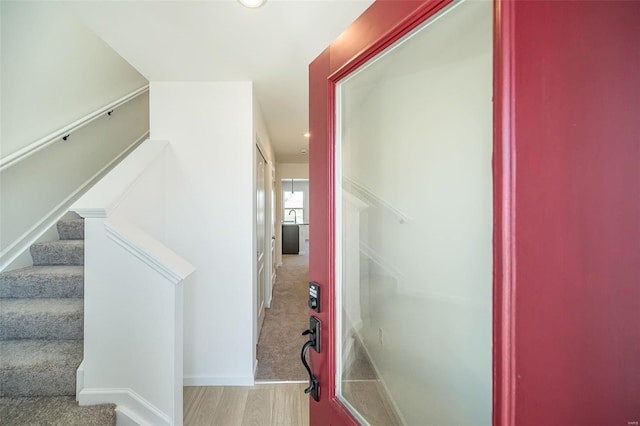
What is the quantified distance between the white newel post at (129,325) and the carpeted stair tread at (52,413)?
45 mm

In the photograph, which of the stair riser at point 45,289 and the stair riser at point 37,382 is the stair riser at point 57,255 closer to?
the stair riser at point 45,289

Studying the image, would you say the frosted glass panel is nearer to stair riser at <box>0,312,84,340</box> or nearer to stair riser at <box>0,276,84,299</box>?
stair riser at <box>0,312,84,340</box>

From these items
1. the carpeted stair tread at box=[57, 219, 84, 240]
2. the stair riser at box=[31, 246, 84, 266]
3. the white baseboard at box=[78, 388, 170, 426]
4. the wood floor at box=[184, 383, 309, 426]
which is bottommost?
the wood floor at box=[184, 383, 309, 426]

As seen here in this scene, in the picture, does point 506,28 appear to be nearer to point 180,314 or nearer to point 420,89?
point 420,89

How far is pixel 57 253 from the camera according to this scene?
2.01 metres

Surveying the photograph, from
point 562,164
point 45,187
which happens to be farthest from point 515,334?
point 45,187

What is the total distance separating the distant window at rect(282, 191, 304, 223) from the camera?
35.2 ft

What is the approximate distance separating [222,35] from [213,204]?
3.87ft

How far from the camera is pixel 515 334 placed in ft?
1.35

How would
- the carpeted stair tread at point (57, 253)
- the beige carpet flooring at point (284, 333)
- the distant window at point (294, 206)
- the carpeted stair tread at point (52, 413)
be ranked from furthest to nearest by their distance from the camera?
the distant window at point (294, 206) < the beige carpet flooring at point (284, 333) < the carpeted stair tread at point (57, 253) < the carpeted stair tread at point (52, 413)

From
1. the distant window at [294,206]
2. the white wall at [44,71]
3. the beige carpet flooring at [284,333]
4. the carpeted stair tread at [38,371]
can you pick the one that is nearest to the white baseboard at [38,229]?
the white wall at [44,71]

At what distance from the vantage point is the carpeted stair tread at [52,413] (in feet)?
3.96

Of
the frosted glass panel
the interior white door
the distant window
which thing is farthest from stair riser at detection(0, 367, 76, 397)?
the distant window

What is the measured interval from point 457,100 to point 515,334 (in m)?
0.57
